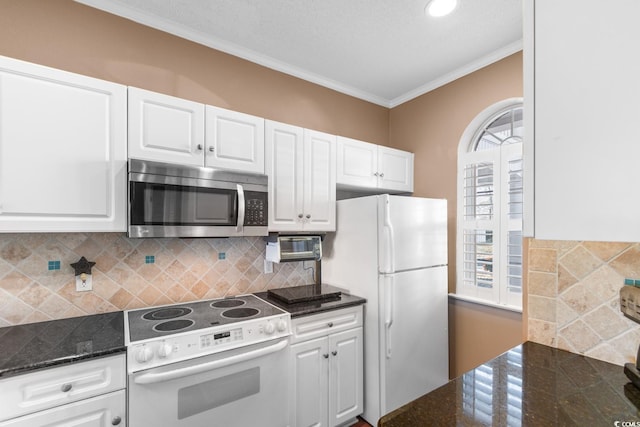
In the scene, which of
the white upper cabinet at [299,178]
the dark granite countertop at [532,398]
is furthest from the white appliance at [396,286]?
the dark granite countertop at [532,398]

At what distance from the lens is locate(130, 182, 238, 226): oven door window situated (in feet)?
5.17

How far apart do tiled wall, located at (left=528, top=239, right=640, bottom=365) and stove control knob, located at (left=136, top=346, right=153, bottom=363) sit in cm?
178

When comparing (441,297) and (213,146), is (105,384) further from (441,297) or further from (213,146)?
(441,297)

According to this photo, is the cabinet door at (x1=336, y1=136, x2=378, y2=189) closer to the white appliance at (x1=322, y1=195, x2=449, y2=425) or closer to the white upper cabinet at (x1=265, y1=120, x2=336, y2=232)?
the white upper cabinet at (x1=265, y1=120, x2=336, y2=232)

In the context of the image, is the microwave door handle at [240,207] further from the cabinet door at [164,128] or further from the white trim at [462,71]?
the white trim at [462,71]

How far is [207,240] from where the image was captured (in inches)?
86.2

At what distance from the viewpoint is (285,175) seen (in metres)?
2.20

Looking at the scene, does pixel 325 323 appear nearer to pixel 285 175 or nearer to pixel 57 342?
pixel 285 175

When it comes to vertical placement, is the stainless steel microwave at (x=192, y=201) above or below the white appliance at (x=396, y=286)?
above

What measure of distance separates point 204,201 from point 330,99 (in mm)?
1693

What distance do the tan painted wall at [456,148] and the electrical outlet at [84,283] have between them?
2.70 m

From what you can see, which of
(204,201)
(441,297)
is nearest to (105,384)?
(204,201)

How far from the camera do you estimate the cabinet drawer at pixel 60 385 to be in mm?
1177

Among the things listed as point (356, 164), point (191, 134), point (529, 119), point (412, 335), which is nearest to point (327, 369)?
point (412, 335)
